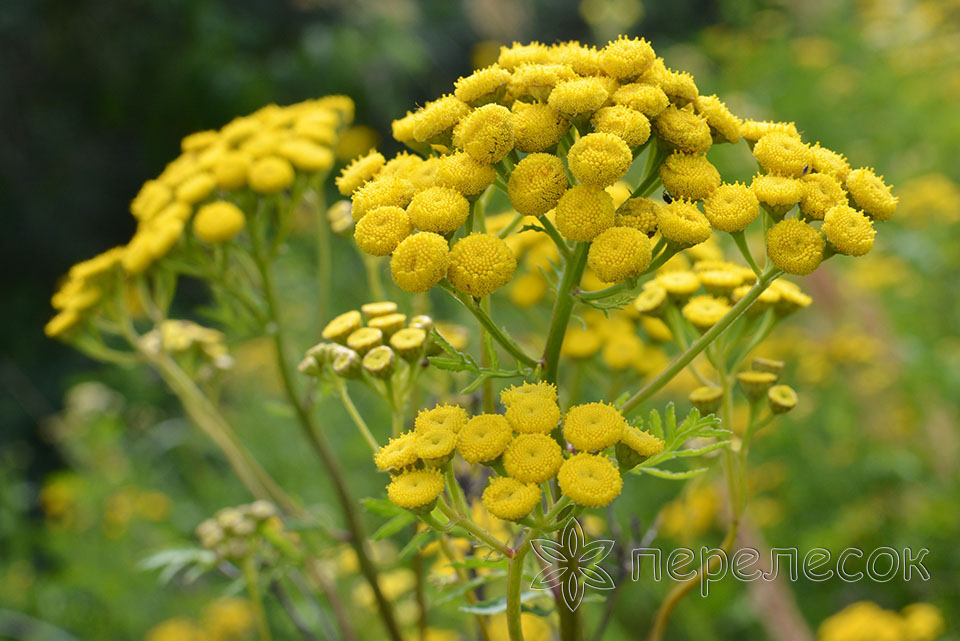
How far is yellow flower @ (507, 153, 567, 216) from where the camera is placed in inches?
43.7

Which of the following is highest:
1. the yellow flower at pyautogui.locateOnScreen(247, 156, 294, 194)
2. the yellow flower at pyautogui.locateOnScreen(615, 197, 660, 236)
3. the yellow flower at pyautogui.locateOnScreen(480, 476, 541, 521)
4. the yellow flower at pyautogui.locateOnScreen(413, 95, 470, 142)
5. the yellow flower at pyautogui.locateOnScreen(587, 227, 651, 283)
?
the yellow flower at pyautogui.locateOnScreen(247, 156, 294, 194)

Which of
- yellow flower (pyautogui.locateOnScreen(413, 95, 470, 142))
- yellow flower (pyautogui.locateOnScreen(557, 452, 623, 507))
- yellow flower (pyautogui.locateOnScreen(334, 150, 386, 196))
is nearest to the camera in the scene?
yellow flower (pyautogui.locateOnScreen(557, 452, 623, 507))

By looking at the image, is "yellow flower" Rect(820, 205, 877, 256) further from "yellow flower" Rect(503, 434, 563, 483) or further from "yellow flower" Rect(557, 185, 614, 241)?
"yellow flower" Rect(503, 434, 563, 483)

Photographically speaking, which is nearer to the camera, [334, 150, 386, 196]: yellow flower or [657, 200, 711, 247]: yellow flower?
[657, 200, 711, 247]: yellow flower

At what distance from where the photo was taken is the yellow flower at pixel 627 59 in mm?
1203

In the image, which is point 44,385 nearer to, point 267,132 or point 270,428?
point 270,428

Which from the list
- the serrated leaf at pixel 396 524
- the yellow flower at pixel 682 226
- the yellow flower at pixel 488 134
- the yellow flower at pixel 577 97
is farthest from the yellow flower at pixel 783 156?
the serrated leaf at pixel 396 524

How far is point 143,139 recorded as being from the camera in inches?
252

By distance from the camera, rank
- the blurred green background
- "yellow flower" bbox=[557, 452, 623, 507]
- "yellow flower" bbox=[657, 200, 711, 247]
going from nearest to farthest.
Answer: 1. "yellow flower" bbox=[557, 452, 623, 507]
2. "yellow flower" bbox=[657, 200, 711, 247]
3. the blurred green background

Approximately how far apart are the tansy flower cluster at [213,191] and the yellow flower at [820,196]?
114cm

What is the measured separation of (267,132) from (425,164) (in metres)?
0.85

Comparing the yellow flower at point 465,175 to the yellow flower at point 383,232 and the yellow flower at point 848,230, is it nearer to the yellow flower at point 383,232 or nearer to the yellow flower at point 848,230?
the yellow flower at point 383,232

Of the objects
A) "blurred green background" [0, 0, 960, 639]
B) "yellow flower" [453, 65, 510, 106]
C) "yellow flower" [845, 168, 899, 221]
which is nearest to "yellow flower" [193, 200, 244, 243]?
"yellow flower" [453, 65, 510, 106]

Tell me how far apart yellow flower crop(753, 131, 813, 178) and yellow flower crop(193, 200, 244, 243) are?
1147 millimetres
